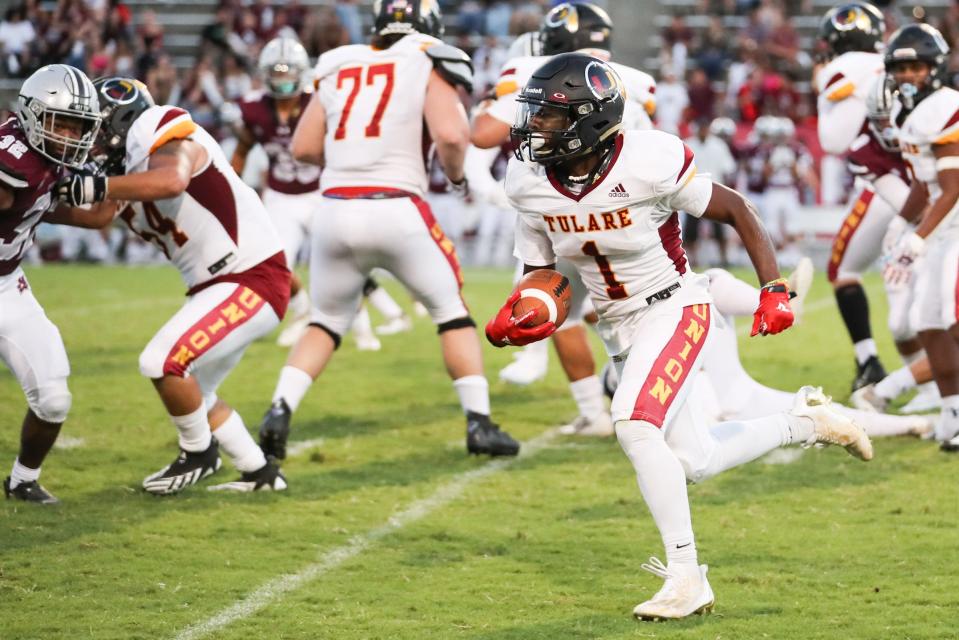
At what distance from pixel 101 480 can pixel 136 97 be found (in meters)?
1.63

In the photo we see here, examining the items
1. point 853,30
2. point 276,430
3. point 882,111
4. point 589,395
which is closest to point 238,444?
point 276,430

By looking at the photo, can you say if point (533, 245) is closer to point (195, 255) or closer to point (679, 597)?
point (679, 597)

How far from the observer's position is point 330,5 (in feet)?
65.5

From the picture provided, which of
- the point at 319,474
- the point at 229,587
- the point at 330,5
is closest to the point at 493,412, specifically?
the point at 319,474

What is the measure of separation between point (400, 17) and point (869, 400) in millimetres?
3003

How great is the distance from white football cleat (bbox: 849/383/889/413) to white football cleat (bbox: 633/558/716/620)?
3.17 m

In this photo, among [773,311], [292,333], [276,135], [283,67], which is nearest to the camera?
[773,311]

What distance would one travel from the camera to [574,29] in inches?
248

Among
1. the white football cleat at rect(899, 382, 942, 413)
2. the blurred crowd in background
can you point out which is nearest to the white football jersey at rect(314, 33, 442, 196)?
the white football cleat at rect(899, 382, 942, 413)

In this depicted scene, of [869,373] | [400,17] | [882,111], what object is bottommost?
[869,373]

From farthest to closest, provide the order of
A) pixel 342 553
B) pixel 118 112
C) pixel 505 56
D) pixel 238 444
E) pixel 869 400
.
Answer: pixel 505 56
pixel 869 400
pixel 238 444
pixel 118 112
pixel 342 553

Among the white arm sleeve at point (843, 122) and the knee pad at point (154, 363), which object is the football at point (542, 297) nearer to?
the knee pad at point (154, 363)

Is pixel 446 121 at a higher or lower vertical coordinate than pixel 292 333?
higher

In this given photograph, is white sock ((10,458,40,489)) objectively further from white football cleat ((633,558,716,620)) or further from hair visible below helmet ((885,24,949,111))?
hair visible below helmet ((885,24,949,111))
